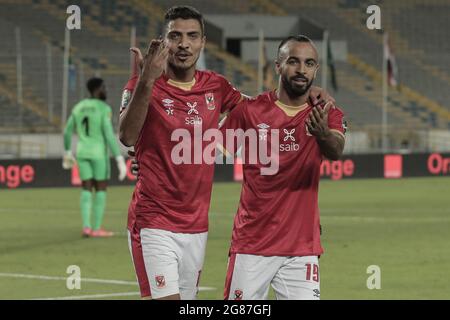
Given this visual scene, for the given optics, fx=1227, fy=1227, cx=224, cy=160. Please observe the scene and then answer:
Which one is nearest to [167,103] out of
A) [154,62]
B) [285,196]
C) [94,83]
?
[154,62]

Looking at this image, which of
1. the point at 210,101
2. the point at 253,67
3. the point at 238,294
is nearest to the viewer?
the point at 238,294

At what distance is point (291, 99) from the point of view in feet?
23.9

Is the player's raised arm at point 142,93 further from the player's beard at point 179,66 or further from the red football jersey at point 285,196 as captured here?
the red football jersey at point 285,196

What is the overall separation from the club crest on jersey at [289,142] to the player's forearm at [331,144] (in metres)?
0.20

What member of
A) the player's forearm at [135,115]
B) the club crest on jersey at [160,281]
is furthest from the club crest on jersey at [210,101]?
the club crest on jersey at [160,281]

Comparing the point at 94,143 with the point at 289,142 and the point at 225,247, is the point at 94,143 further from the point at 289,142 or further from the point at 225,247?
the point at 289,142

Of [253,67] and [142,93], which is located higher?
[253,67]

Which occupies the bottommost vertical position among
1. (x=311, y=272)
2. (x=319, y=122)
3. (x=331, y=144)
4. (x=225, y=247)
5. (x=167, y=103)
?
(x=225, y=247)

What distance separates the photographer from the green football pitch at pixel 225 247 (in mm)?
11969

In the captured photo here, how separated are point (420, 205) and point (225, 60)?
21887 millimetres

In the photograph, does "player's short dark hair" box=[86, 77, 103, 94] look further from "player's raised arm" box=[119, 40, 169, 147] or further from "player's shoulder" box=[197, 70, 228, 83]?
"player's raised arm" box=[119, 40, 169, 147]

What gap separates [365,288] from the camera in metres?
11.9

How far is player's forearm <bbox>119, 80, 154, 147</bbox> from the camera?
6.93 meters

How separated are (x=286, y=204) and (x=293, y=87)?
690mm
